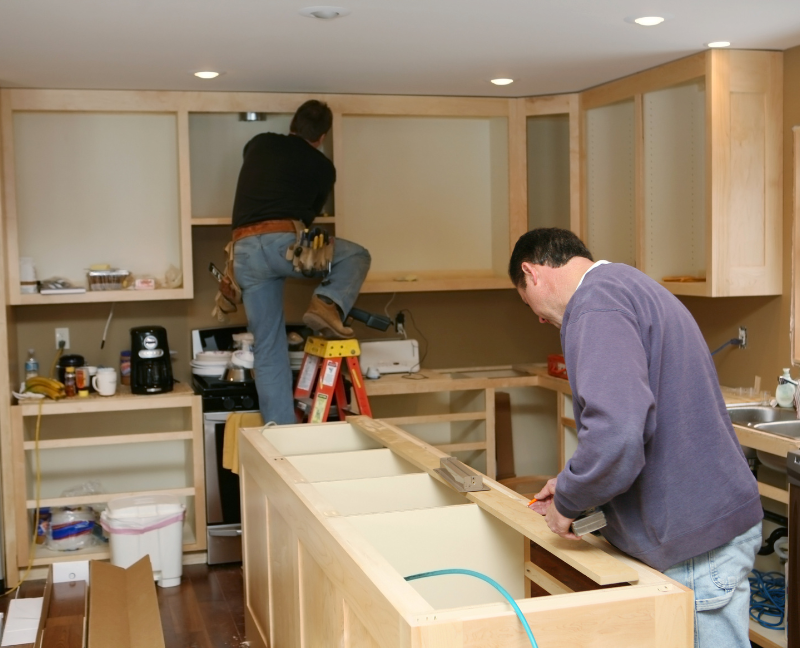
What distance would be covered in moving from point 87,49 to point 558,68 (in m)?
2.03

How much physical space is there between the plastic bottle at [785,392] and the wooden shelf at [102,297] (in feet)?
9.07

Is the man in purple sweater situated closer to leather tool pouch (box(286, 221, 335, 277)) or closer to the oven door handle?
leather tool pouch (box(286, 221, 335, 277))

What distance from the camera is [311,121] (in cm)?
420

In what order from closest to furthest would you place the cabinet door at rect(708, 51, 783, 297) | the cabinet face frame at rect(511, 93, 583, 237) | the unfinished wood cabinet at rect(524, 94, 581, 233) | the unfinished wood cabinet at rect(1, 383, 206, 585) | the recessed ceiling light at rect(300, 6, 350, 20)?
the recessed ceiling light at rect(300, 6, 350, 20) → the cabinet door at rect(708, 51, 783, 297) → the unfinished wood cabinet at rect(1, 383, 206, 585) → the cabinet face frame at rect(511, 93, 583, 237) → the unfinished wood cabinet at rect(524, 94, 581, 233)

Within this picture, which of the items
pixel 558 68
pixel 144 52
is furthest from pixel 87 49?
pixel 558 68

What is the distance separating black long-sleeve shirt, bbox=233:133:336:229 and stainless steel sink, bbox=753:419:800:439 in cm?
222

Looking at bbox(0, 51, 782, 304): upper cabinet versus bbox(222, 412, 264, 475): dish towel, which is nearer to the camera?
bbox(0, 51, 782, 304): upper cabinet

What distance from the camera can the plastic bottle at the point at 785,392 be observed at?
3543 millimetres

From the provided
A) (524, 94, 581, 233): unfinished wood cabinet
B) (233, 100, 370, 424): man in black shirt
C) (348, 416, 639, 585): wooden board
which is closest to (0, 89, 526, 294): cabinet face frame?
(524, 94, 581, 233): unfinished wood cabinet

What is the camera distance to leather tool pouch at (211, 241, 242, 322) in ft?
14.0

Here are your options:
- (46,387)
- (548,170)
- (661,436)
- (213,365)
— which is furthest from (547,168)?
(661,436)

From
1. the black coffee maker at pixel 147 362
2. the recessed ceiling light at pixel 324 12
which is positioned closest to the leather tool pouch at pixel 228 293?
the black coffee maker at pixel 147 362

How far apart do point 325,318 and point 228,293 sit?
0.58 metres

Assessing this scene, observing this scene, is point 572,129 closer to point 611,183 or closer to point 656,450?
point 611,183
